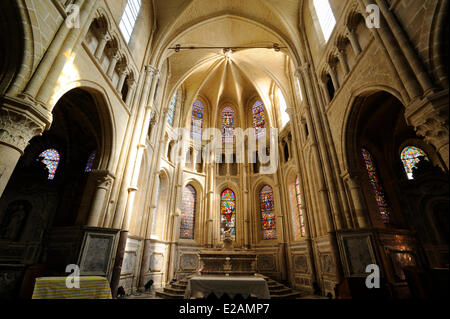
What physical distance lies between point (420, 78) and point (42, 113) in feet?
27.4

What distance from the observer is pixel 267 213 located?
16766 mm

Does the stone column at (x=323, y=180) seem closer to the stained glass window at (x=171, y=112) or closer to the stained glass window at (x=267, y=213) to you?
the stained glass window at (x=267, y=213)

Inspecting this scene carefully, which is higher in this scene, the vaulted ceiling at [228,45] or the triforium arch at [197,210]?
the vaulted ceiling at [228,45]

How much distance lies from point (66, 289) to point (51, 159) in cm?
1051

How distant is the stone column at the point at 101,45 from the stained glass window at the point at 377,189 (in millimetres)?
12144

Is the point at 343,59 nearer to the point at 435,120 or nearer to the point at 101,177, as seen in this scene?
the point at 435,120

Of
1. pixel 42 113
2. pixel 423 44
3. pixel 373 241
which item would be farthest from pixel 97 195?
pixel 423 44

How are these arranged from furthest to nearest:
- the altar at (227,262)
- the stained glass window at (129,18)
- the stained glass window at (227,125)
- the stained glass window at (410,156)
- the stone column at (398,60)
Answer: the stained glass window at (227,125) → the stained glass window at (410,156) → the stained glass window at (129,18) → the altar at (227,262) → the stone column at (398,60)

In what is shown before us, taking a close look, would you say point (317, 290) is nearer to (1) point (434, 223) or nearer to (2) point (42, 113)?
(1) point (434, 223)

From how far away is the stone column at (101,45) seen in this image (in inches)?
313

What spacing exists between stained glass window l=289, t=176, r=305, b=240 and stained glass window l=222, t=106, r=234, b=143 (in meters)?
7.19

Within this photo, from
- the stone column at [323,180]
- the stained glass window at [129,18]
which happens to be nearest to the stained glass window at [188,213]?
the stone column at [323,180]

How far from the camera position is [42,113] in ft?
15.9
